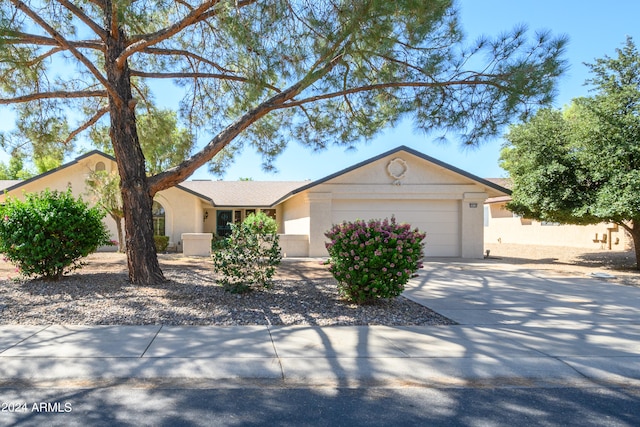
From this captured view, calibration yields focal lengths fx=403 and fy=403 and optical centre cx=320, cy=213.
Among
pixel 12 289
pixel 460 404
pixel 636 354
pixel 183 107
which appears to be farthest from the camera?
pixel 183 107

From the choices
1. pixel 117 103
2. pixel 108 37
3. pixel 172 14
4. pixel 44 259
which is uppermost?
pixel 172 14

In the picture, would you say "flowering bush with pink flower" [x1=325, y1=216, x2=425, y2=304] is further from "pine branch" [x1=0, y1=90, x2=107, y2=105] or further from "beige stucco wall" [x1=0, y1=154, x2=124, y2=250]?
"beige stucco wall" [x1=0, y1=154, x2=124, y2=250]

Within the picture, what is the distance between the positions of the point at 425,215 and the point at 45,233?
13.4 metres

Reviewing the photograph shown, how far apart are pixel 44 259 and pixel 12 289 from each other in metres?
0.81

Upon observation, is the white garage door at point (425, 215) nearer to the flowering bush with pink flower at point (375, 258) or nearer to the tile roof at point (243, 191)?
the tile roof at point (243, 191)

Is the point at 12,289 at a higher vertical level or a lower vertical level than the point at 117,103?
lower

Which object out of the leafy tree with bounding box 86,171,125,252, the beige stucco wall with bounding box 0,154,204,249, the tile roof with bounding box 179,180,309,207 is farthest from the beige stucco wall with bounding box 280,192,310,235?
the leafy tree with bounding box 86,171,125,252

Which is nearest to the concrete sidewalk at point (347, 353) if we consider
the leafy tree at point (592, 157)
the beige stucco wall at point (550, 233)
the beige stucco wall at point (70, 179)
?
the leafy tree at point (592, 157)

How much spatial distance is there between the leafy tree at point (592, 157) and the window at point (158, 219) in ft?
57.0

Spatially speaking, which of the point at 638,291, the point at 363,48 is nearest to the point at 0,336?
the point at 363,48

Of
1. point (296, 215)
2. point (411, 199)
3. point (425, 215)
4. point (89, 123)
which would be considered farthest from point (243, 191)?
point (89, 123)

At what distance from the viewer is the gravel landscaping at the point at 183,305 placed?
21.2 feet

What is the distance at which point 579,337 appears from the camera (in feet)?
19.2

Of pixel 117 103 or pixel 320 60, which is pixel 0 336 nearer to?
pixel 117 103
